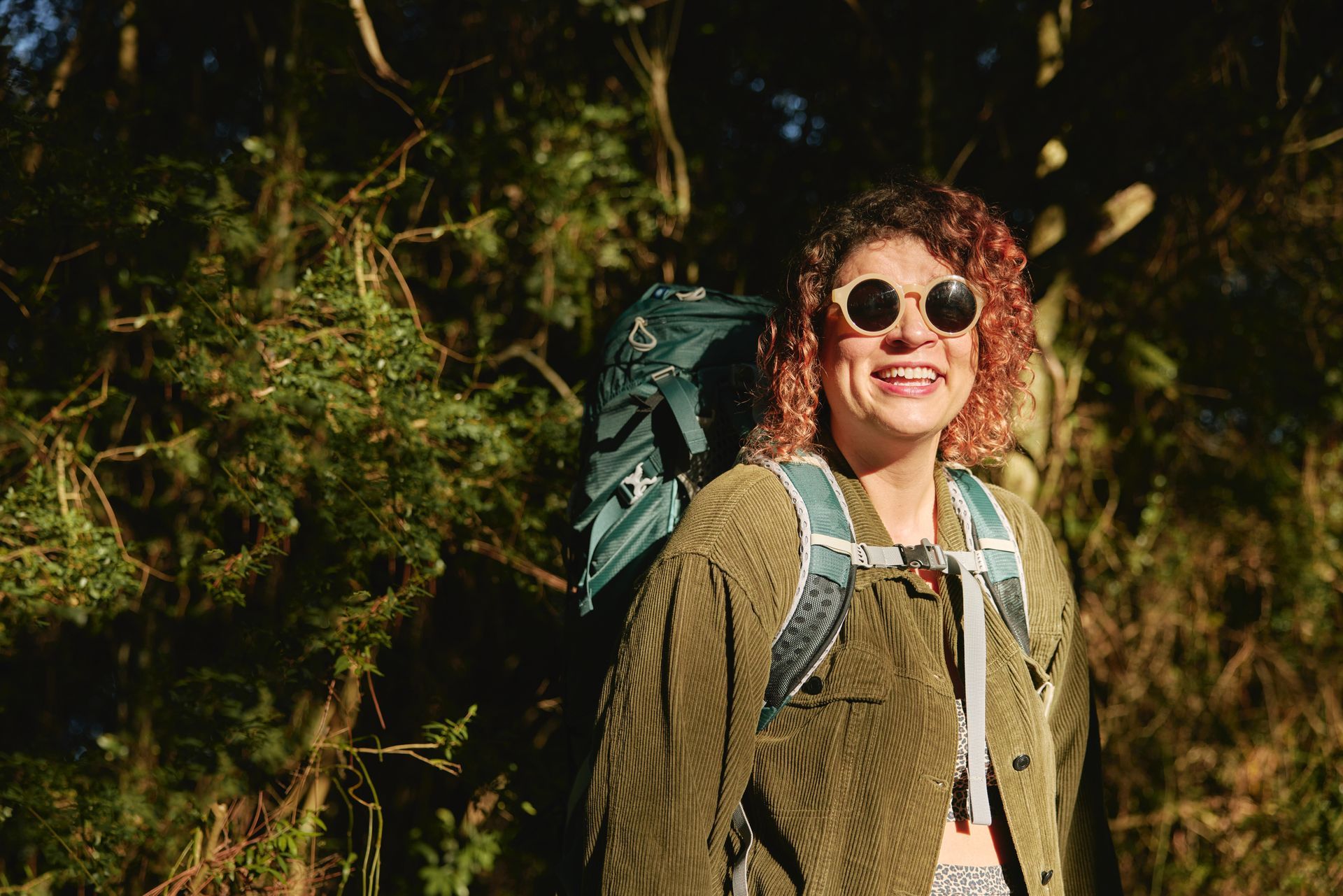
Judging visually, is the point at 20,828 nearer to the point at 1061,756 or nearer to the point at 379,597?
the point at 379,597

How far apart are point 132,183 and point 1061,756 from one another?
2.26 metres

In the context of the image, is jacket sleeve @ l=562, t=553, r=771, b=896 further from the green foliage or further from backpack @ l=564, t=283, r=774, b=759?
the green foliage

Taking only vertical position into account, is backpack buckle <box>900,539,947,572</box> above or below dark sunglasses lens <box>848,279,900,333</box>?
below

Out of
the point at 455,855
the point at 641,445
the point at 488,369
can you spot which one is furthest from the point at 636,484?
the point at 455,855

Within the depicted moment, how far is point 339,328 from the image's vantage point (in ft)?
7.91

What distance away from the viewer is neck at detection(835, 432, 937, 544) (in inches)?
63.1

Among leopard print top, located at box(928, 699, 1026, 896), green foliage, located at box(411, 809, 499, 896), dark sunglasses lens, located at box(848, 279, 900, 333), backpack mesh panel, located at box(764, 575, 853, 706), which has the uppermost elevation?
dark sunglasses lens, located at box(848, 279, 900, 333)

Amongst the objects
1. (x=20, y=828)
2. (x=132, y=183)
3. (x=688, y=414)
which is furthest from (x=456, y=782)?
(x=132, y=183)

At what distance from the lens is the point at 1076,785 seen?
5.71 feet

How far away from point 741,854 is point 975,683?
418mm

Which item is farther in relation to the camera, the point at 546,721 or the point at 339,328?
the point at 546,721

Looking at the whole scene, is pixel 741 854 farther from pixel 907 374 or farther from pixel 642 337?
pixel 642 337

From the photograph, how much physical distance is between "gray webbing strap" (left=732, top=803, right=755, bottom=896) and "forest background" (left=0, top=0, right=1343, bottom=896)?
118 cm

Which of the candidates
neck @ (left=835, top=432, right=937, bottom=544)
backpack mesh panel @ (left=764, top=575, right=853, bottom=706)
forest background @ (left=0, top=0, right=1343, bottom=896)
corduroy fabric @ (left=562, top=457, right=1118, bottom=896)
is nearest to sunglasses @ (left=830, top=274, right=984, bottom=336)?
neck @ (left=835, top=432, right=937, bottom=544)
